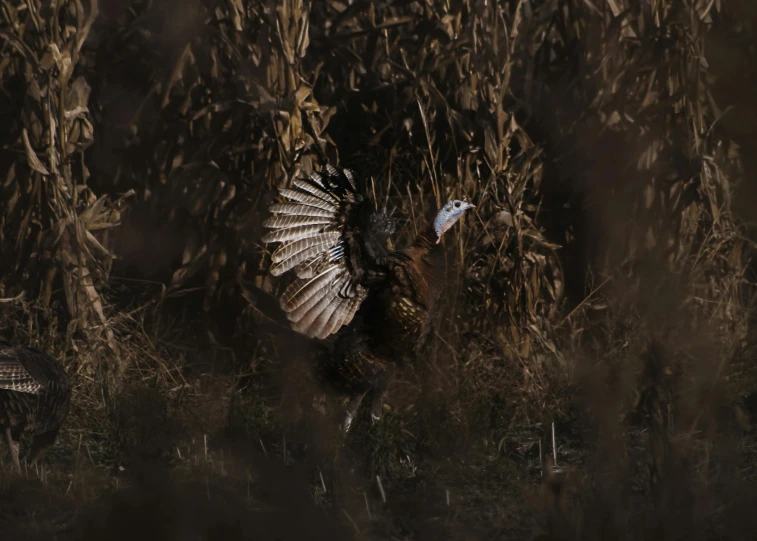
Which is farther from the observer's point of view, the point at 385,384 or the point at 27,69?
the point at 27,69

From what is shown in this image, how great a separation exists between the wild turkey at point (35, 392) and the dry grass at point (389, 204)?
0.13m

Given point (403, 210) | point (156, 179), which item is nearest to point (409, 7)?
point (403, 210)

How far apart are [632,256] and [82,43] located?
8.13ft

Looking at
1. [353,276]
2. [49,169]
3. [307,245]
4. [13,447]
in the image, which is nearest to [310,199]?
[307,245]

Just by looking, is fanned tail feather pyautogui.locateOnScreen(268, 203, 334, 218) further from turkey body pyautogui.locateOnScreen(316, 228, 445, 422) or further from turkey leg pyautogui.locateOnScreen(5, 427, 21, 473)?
turkey leg pyautogui.locateOnScreen(5, 427, 21, 473)

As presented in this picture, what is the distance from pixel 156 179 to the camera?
541cm

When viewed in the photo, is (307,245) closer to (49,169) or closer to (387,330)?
(387,330)

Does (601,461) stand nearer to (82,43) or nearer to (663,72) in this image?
(663,72)

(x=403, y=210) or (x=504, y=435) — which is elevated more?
(x=403, y=210)

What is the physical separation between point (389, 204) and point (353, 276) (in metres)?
0.74

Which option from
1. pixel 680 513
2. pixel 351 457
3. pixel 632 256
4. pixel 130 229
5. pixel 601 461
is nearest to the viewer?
pixel 680 513

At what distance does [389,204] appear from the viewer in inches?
207

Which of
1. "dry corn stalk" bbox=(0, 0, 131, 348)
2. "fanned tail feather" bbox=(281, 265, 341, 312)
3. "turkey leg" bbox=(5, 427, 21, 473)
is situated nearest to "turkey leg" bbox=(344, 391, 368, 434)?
"fanned tail feather" bbox=(281, 265, 341, 312)

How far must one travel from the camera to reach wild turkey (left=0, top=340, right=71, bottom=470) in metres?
4.65
